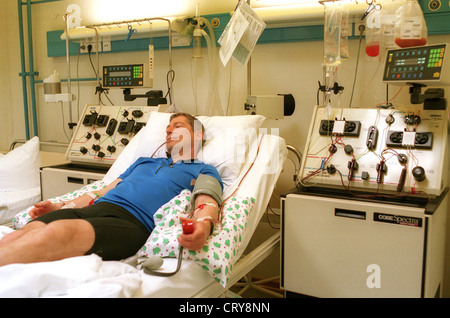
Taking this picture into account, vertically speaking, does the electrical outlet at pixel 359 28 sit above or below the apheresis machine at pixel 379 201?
above

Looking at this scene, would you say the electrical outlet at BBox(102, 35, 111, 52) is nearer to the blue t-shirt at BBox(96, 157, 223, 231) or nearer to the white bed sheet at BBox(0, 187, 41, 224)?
the white bed sheet at BBox(0, 187, 41, 224)

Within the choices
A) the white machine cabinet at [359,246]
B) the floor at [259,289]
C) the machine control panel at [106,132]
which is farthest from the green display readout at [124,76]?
the floor at [259,289]

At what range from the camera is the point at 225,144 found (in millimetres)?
2211

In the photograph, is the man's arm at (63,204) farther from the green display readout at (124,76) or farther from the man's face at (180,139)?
the green display readout at (124,76)

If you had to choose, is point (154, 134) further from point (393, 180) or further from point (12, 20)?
point (12, 20)

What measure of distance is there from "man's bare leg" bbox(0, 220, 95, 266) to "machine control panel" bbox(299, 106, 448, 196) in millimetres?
1101

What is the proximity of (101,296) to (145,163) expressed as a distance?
108cm

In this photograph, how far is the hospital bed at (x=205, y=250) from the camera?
1.21 metres

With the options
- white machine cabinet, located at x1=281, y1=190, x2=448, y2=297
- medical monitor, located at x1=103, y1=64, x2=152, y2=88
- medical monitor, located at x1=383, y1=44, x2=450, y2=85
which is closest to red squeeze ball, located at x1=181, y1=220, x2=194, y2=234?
white machine cabinet, located at x1=281, y1=190, x2=448, y2=297

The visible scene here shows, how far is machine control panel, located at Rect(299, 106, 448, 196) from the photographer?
186 cm

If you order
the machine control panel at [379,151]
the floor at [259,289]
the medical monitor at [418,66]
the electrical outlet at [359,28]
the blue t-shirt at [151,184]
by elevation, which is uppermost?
the electrical outlet at [359,28]

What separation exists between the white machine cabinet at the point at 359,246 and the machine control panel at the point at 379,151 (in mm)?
119

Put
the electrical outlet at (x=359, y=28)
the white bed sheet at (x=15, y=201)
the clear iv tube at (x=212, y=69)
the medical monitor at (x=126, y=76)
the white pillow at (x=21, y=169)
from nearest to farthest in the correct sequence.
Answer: the white bed sheet at (x=15, y=201) → the electrical outlet at (x=359, y=28) → the white pillow at (x=21, y=169) → the medical monitor at (x=126, y=76) → the clear iv tube at (x=212, y=69)
